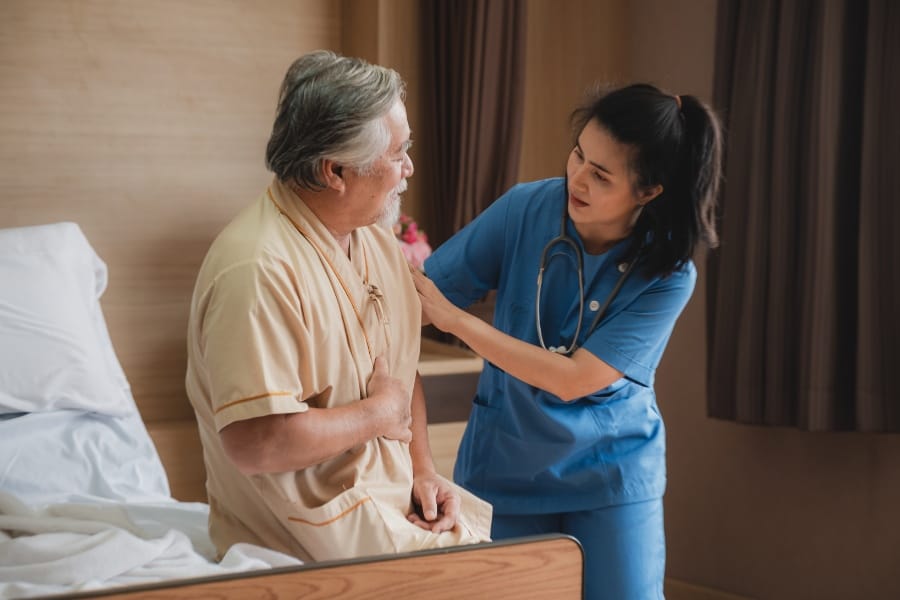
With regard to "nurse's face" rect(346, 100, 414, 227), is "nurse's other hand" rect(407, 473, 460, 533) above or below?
below

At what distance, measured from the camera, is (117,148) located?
312 cm

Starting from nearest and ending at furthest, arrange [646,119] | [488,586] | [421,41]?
[488,586], [646,119], [421,41]

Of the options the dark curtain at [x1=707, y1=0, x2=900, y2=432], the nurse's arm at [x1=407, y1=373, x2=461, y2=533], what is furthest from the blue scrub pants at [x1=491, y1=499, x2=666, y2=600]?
the dark curtain at [x1=707, y1=0, x2=900, y2=432]

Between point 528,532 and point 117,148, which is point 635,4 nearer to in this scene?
point 117,148

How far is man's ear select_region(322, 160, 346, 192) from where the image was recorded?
1.68 metres

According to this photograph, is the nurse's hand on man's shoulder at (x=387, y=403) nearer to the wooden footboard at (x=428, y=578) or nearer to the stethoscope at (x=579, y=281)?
the wooden footboard at (x=428, y=578)

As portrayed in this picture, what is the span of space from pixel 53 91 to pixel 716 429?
2352 millimetres

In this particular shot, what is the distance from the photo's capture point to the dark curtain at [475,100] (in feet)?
11.0

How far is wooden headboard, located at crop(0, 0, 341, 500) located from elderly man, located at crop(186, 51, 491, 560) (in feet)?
4.73

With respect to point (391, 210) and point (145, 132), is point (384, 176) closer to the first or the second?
point (391, 210)

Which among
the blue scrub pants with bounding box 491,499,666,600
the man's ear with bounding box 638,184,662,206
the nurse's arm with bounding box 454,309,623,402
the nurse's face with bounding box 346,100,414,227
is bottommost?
the blue scrub pants with bounding box 491,499,666,600

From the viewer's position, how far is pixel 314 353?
1640mm

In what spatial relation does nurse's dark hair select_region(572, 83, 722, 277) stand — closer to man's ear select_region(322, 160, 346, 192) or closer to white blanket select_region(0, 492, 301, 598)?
man's ear select_region(322, 160, 346, 192)

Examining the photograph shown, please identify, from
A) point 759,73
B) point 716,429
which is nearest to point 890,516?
point 716,429
